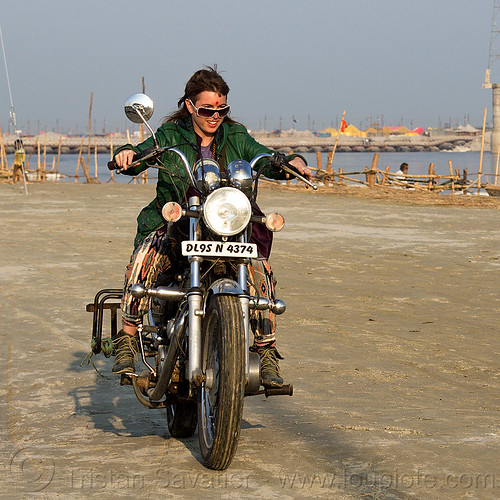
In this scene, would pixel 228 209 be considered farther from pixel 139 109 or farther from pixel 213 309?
pixel 139 109

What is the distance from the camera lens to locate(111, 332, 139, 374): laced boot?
4.22m

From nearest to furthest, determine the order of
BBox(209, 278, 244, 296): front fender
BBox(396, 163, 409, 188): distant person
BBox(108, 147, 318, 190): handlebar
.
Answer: BBox(209, 278, 244, 296): front fender < BBox(108, 147, 318, 190): handlebar < BBox(396, 163, 409, 188): distant person

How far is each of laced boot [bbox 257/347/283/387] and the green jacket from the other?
0.80 m

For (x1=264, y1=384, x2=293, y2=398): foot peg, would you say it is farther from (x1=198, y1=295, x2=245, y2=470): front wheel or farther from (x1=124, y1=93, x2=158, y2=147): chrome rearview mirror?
(x1=124, y1=93, x2=158, y2=147): chrome rearview mirror

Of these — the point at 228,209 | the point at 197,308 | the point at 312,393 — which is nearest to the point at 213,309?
the point at 197,308

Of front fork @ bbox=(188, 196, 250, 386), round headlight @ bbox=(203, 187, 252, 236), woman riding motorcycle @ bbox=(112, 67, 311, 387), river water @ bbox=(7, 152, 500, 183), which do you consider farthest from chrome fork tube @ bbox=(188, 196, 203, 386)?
river water @ bbox=(7, 152, 500, 183)

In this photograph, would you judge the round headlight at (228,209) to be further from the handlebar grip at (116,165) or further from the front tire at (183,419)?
the front tire at (183,419)

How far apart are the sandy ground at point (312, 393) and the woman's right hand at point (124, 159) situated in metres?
1.28

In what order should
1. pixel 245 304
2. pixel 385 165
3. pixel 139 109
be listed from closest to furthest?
1. pixel 245 304
2. pixel 139 109
3. pixel 385 165

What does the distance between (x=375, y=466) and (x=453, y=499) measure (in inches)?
17.1

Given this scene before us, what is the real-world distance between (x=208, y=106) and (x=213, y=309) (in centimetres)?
122

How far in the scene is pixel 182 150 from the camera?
4535 mm

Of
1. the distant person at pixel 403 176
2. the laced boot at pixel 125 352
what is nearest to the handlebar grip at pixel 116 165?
the laced boot at pixel 125 352

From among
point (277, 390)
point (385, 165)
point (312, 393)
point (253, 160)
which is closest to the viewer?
point (277, 390)
